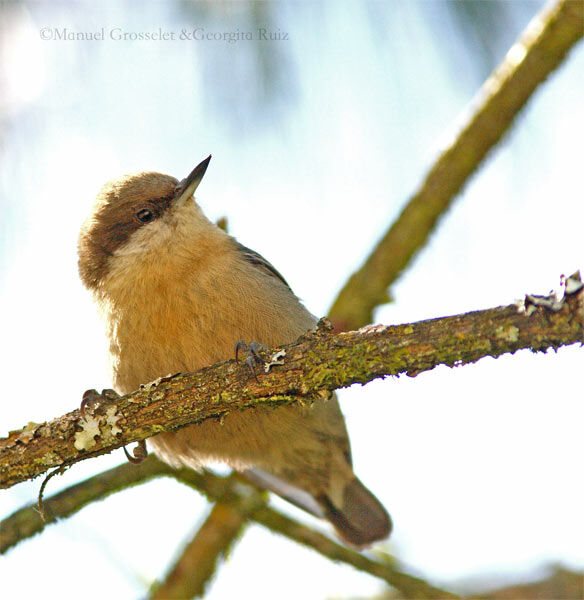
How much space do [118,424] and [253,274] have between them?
1.51m

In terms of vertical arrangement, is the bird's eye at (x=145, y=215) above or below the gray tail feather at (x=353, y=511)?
above

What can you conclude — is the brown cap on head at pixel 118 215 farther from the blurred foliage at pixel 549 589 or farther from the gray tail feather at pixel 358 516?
the blurred foliage at pixel 549 589

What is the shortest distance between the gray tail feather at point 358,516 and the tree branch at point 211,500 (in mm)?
680

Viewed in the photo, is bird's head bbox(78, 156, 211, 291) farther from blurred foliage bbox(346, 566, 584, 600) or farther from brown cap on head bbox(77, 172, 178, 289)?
blurred foliage bbox(346, 566, 584, 600)

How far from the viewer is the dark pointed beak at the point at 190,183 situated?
4.84 meters

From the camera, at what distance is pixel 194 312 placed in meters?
4.23

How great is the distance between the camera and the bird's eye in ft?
16.0

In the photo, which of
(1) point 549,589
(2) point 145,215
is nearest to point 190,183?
(2) point 145,215

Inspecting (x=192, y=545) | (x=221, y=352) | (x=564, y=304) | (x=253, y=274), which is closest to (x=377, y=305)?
(x=253, y=274)

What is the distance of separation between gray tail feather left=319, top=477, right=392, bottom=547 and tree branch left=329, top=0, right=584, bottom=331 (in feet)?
4.67

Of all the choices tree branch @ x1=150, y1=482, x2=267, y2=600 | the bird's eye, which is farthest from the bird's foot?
the bird's eye

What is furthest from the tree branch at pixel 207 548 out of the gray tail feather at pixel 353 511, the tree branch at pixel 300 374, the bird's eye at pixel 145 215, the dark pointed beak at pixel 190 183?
the dark pointed beak at pixel 190 183

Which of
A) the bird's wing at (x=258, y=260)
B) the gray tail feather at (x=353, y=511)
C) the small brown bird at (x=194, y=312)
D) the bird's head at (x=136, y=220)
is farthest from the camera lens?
the gray tail feather at (x=353, y=511)

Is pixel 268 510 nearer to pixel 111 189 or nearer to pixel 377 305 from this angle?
pixel 377 305
